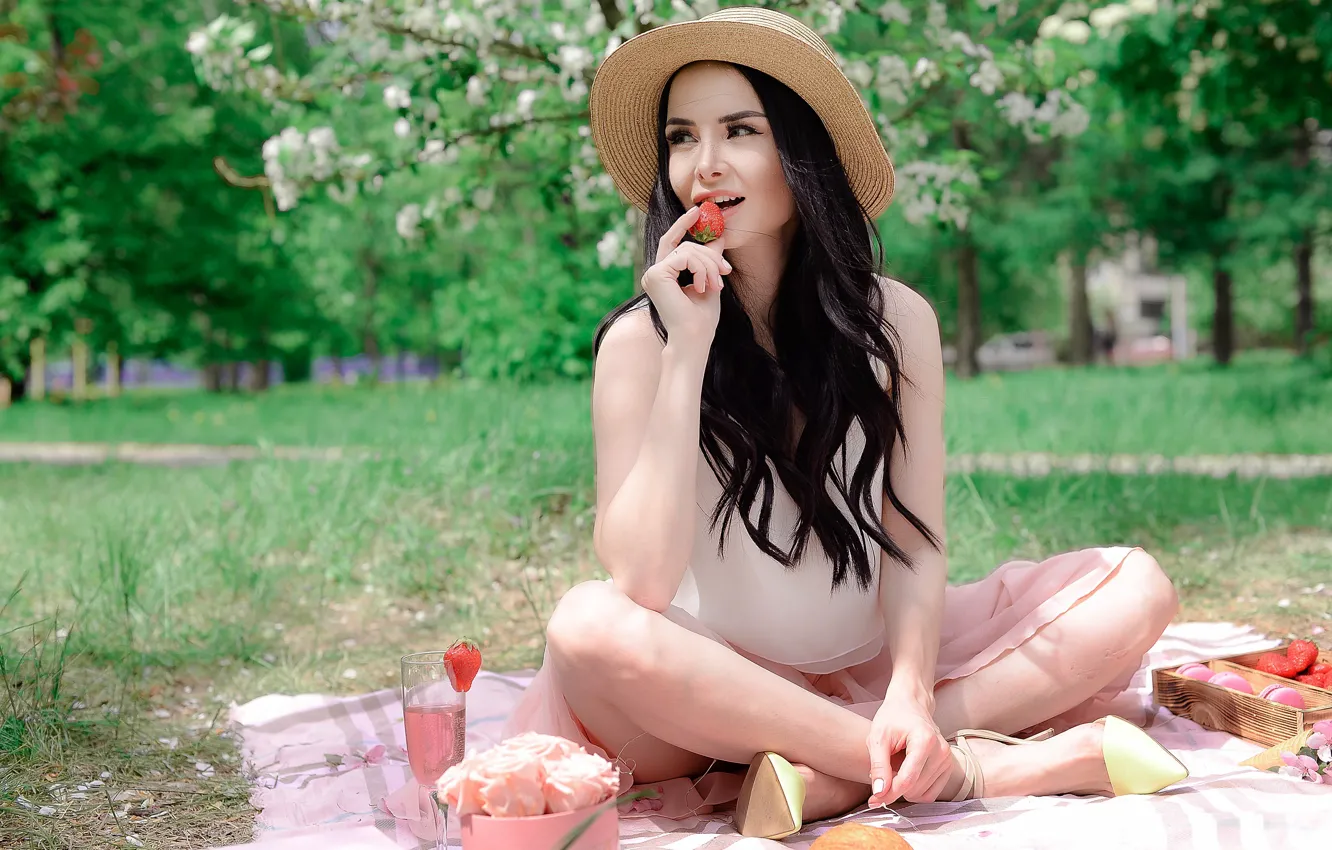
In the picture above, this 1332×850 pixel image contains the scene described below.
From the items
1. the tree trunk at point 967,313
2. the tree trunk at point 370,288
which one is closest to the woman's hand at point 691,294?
the tree trunk at point 967,313

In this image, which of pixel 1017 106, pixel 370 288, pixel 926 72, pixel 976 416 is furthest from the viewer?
pixel 370 288

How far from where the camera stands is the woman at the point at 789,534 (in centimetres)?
204

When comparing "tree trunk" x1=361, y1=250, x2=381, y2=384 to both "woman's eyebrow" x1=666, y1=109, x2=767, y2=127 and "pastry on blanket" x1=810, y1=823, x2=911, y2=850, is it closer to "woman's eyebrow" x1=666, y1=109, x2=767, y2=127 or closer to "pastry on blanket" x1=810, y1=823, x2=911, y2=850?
"woman's eyebrow" x1=666, y1=109, x2=767, y2=127

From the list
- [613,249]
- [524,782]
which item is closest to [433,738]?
[524,782]

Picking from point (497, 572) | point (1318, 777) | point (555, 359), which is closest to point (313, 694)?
point (497, 572)

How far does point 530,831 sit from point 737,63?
1.50 metres

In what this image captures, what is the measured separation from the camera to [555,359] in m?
10.4

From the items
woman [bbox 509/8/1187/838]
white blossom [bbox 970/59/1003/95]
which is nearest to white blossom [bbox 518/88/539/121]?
white blossom [bbox 970/59/1003/95]

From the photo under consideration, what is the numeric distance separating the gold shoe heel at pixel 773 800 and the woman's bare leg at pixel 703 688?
0.05 m

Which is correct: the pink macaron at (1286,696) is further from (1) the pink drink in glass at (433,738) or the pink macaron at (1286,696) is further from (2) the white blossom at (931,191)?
(2) the white blossom at (931,191)

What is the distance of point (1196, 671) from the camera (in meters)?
2.77

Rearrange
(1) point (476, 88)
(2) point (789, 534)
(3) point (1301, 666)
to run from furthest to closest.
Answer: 1. (1) point (476, 88)
2. (3) point (1301, 666)
3. (2) point (789, 534)

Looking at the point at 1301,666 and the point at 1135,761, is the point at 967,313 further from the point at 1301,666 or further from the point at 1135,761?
the point at 1135,761

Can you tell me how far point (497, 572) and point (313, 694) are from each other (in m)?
1.24
